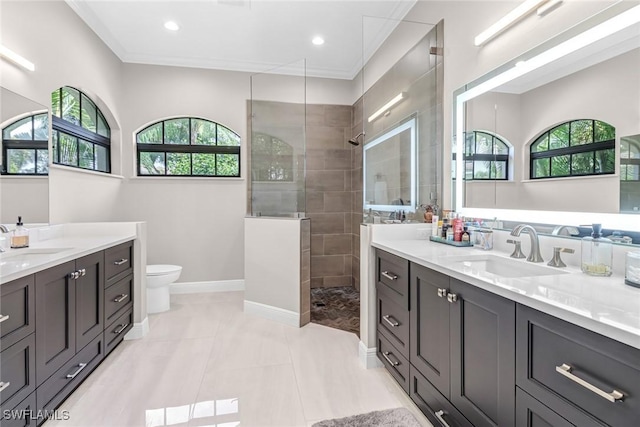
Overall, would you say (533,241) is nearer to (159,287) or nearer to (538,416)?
(538,416)

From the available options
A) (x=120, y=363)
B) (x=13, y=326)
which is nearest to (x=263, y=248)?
(x=120, y=363)

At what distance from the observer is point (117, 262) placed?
2.32 meters

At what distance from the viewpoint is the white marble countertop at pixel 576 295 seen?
719mm

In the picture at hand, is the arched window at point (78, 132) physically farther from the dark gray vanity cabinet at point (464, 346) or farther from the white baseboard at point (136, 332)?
the dark gray vanity cabinet at point (464, 346)

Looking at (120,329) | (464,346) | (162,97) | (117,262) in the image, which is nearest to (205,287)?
(120,329)

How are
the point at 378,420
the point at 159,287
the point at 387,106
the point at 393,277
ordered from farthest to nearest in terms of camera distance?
the point at 159,287 → the point at 387,106 → the point at 393,277 → the point at 378,420

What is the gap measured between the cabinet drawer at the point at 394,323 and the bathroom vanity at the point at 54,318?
6.01ft

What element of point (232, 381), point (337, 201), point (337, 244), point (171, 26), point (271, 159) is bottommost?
point (232, 381)

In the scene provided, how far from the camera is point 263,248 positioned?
3.12 m

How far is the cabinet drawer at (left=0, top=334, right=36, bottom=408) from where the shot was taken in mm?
1246

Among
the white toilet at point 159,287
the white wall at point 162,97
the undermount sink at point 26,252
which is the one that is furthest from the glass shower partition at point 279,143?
the undermount sink at point 26,252

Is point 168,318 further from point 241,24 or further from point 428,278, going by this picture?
point 241,24

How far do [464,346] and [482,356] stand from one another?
4.2 inches

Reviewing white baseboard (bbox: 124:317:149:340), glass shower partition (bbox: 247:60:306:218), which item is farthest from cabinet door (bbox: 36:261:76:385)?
glass shower partition (bbox: 247:60:306:218)
